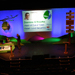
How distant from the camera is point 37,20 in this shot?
420 cm

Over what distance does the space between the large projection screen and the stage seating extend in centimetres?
144

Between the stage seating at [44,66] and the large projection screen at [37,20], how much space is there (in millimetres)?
1441

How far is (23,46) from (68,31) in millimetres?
2217

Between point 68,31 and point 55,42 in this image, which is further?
point 55,42

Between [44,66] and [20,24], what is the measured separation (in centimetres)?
219

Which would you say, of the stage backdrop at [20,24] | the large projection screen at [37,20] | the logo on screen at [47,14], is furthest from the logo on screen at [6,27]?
the logo on screen at [47,14]

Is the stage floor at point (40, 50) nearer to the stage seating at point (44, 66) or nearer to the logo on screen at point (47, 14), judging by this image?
the stage seating at point (44, 66)

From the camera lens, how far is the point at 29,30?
429cm

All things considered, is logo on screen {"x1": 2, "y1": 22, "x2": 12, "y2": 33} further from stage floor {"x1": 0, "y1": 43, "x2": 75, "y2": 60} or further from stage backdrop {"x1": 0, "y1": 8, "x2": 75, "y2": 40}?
stage floor {"x1": 0, "y1": 43, "x2": 75, "y2": 60}

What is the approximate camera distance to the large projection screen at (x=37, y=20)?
164 inches
